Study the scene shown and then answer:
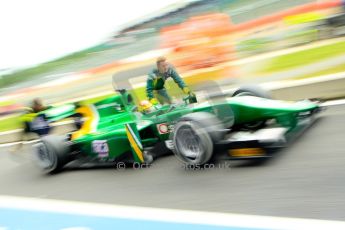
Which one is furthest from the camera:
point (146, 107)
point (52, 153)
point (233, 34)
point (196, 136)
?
point (233, 34)

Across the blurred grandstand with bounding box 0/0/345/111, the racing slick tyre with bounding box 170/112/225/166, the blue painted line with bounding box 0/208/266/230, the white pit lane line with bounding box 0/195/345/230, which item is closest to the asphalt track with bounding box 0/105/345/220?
the white pit lane line with bounding box 0/195/345/230

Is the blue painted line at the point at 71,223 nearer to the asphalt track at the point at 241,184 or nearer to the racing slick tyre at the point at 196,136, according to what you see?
the asphalt track at the point at 241,184

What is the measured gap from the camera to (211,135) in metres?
4.34

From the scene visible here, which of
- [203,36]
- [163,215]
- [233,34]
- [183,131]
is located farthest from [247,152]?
[233,34]

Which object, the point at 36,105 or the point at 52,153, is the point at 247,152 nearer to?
the point at 52,153

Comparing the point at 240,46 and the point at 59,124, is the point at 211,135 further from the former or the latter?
the point at 240,46

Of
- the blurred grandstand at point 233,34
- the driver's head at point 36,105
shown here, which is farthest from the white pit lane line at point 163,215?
the blurred grandstand at point 233,34

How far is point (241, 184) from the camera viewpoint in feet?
13.2

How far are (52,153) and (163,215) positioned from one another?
104 inches

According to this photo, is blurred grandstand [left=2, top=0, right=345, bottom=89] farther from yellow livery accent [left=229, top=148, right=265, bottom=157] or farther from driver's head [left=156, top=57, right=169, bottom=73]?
yellow livery accent [left=229, top=148, right=265, bottom=157]

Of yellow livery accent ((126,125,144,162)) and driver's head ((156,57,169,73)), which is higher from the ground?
driver's head ((156,57,169,73))

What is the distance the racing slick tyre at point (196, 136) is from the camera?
4.33 meters

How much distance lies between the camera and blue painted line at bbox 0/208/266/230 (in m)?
3.53

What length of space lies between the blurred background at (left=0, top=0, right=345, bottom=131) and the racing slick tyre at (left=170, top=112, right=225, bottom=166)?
0.86m
